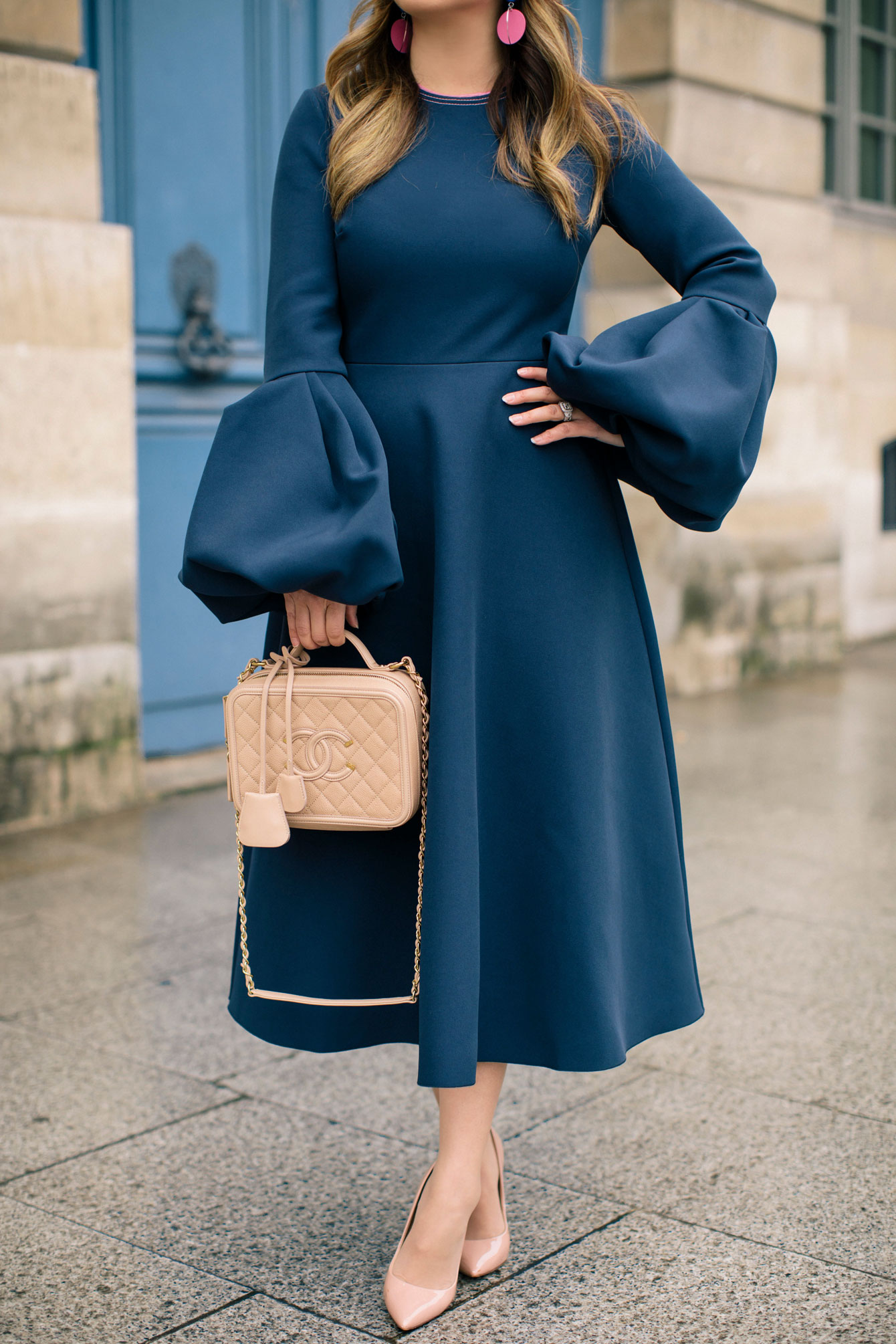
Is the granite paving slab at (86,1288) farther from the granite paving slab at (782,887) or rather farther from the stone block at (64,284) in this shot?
the stone block at (64,284)

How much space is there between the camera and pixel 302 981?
2.18 m

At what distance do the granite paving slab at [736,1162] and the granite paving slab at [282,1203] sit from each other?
12cm

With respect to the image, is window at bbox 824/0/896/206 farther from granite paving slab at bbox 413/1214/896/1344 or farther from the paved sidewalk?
granite paving slab at bbox 413/1214/896/1344

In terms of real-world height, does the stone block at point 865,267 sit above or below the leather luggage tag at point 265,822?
above

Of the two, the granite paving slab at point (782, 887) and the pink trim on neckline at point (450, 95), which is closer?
the pink trim on neckline at point (450, 95)

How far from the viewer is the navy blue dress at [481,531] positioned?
204 cm

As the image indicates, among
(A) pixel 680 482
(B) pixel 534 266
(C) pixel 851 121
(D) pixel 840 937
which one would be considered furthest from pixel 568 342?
(C) pixel 851 121

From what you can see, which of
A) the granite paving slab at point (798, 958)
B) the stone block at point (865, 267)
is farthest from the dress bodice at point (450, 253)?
the stone block at point (865, 267)

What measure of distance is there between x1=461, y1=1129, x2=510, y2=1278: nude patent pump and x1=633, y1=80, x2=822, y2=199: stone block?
5663 mm

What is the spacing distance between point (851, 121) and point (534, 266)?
787cm

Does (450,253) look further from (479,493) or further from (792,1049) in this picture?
(792,1049)

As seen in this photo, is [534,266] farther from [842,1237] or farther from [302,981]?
[842,1237]

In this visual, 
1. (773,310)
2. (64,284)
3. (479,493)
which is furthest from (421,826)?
(773,310)

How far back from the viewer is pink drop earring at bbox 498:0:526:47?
213 centimetres
